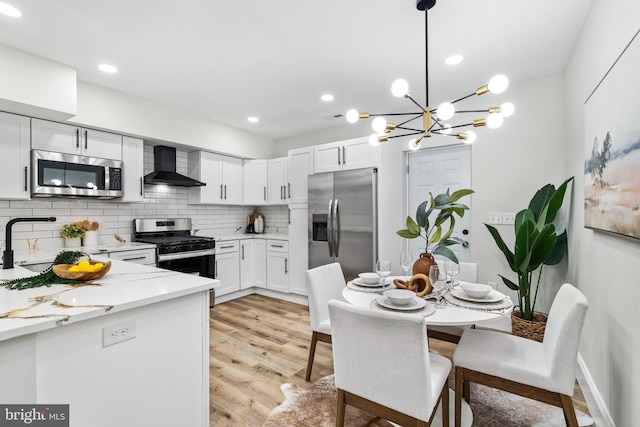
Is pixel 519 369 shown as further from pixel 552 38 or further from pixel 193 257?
pixel 193 257

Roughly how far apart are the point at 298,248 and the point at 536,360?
10.00ft

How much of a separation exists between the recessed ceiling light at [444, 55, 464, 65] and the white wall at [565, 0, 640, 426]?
0.82m

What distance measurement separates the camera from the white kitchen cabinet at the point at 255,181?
191 inches

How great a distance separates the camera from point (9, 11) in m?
2.01

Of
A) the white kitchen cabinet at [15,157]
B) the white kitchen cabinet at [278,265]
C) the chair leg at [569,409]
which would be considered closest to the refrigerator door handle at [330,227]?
the white kitchen cabinet at [278,265]

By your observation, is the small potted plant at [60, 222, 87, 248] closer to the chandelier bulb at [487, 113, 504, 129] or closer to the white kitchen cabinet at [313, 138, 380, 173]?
the white kitchen cabinet at [313, 138, 380, 173]

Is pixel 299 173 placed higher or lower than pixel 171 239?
higher

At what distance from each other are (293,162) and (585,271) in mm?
3392

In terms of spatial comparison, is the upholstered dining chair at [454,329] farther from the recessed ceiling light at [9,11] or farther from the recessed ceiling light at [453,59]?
the recessed ceiling light at [9,11]

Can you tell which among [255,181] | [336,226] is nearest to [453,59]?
[336,226]

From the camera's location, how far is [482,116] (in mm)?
3412

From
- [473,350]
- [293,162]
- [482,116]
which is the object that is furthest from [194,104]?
[473,350]

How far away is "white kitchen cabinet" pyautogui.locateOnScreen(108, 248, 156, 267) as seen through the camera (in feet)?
10.3

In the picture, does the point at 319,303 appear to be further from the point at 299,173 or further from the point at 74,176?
the point at 74,176
